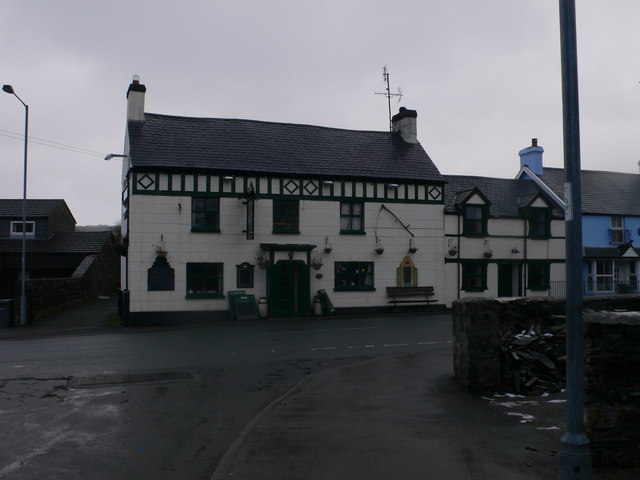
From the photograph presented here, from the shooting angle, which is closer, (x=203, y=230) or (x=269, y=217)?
(x=203, y=230)

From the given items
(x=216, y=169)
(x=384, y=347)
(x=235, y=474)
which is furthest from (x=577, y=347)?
(x=216, y=169)

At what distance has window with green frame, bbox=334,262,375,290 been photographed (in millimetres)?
26922

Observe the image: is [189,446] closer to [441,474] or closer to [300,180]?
[441,474]

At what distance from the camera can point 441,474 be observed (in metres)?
5.96

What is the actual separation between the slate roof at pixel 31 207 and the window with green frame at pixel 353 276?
22941mm

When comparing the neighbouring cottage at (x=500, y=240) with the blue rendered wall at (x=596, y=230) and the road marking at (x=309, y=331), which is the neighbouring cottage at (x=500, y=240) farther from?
the road marking at (x=309, y=331)

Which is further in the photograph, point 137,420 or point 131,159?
point 131,159

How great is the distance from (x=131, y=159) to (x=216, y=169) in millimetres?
3443

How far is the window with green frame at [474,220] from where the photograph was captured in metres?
29.6

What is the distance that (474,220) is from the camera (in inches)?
1176

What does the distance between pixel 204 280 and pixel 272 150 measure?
6914mm

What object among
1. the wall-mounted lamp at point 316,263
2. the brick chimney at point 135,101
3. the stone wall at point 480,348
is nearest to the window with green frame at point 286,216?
the wall-mounted lamp at point 316,263

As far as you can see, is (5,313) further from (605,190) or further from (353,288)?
(605,190)

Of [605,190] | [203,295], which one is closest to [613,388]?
[203,295]
